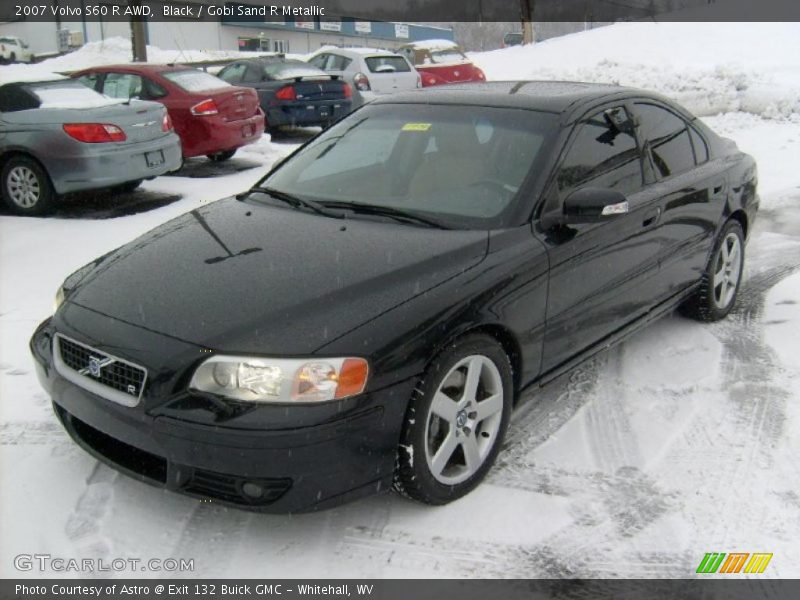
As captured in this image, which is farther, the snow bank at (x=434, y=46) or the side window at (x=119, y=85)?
the snow bank at (x=434, y=46)

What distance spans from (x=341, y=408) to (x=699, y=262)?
305 cm

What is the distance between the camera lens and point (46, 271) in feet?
20.2

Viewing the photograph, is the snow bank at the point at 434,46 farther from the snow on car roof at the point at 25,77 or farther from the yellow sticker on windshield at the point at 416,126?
the yellow sticker on windshield at the point at 416,126

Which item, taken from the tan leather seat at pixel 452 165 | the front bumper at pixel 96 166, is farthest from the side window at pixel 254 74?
the tan leather seat at pixel 452 165

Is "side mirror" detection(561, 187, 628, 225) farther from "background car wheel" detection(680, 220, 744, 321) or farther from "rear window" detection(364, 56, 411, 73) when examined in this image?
"rear window" detection(364, 56, 411, 73)

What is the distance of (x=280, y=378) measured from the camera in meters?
2.80

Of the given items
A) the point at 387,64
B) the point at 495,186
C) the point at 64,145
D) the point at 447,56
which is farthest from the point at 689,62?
the point at 495,186

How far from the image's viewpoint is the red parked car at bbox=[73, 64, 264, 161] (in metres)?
10.4

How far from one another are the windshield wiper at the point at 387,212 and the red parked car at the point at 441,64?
55.2 feet

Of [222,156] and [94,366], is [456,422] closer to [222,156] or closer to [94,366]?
[94,366]

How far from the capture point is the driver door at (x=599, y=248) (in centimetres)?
377

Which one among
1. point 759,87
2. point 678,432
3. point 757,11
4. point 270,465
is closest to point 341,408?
point 270,465

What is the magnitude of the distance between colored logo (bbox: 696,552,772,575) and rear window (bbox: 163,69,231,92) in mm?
9178

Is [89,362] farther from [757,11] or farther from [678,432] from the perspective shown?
[757,11]
